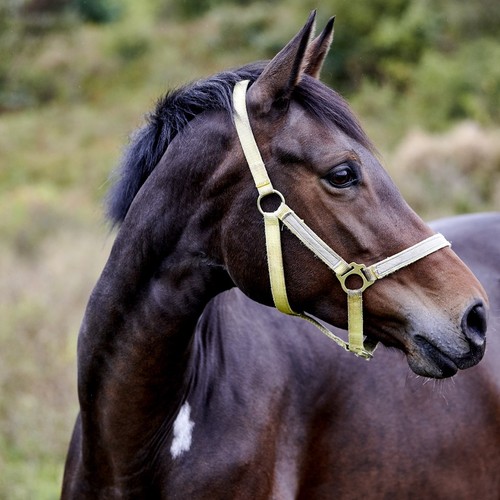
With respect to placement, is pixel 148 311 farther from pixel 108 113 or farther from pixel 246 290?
pixel 108 113

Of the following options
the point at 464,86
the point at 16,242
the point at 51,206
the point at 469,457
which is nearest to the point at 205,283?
the point at 469,457

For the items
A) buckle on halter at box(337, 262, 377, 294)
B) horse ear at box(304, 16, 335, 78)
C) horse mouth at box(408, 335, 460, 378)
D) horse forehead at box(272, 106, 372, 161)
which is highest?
horse ear at box(304, 16, 335, 78)

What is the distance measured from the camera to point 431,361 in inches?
81.0

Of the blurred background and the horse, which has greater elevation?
the blurred background

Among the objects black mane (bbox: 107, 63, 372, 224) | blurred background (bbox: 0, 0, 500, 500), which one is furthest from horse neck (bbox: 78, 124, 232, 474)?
blurred background (bbox: 0, 0, 500, 500)

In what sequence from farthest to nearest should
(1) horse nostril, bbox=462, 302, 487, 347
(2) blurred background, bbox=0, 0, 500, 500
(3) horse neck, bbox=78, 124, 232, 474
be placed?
1. (2) blurred background, bbox=0, 0, 500, 500
2. (3) horse neck, bbox=78, 124, 232, 474
3. (1) horse nostril, bbox=462, 302, 487, 347

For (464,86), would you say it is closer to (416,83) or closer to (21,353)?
(416,83)

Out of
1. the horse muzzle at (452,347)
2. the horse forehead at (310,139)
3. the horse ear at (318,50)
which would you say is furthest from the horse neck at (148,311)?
the horse muzzle at (452,347)

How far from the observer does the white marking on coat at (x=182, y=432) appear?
2451 mm

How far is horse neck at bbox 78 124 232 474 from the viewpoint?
7.65 feet

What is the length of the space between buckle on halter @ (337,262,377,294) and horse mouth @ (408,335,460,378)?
0.70 feet

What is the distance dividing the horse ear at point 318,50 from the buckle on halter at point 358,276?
2.37 feet

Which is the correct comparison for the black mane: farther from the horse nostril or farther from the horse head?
the horse nostril

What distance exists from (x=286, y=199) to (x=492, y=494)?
5.90 ft
